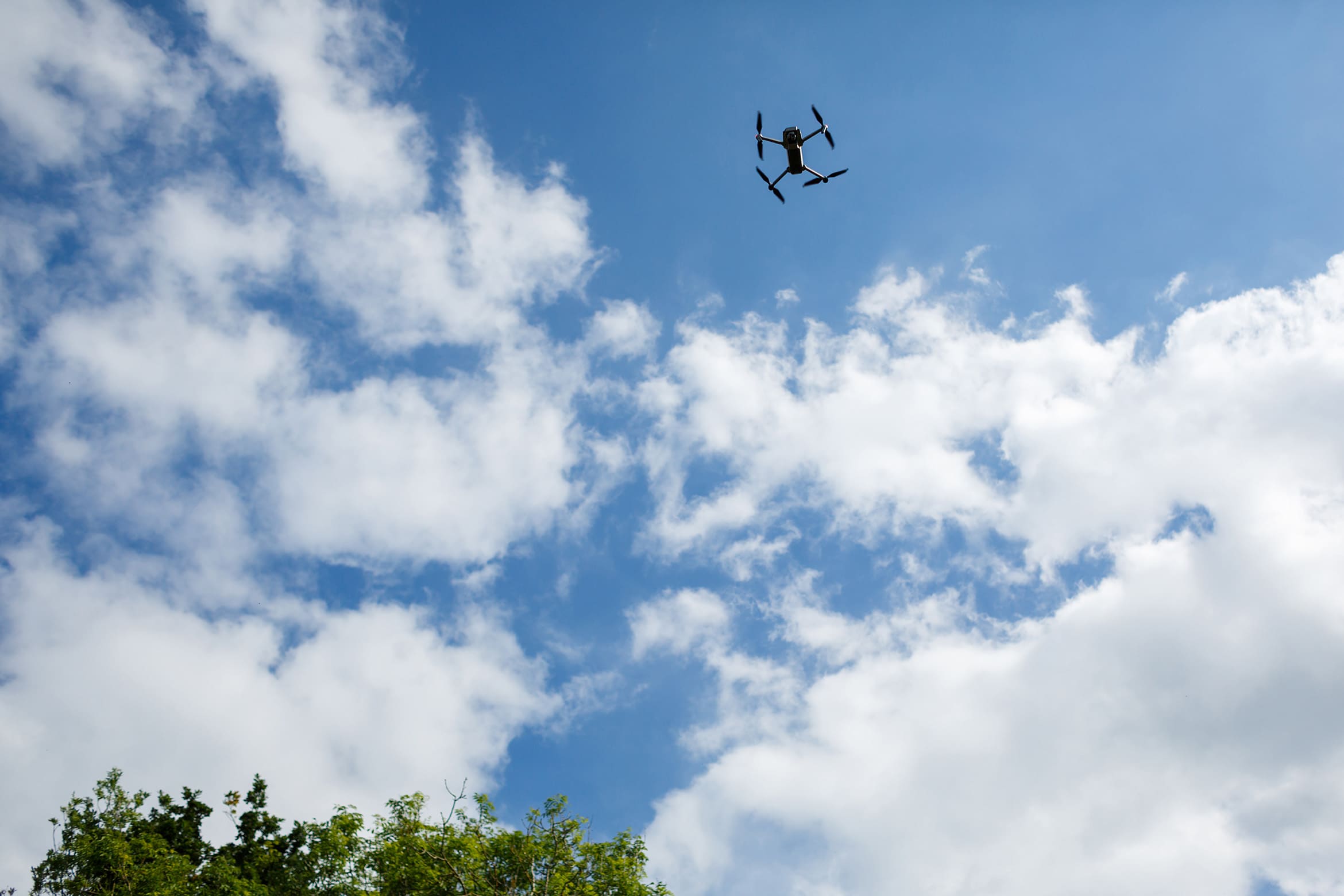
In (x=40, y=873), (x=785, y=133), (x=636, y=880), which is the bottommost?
(x=636, y=880)

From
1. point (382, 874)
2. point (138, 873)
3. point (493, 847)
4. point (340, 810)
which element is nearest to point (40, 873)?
point (138, 873)

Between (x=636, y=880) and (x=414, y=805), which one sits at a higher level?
(x=414, y=805)

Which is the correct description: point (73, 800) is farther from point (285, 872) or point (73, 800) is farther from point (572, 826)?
point (572, 826)

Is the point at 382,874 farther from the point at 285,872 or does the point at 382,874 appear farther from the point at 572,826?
the point at 572,826

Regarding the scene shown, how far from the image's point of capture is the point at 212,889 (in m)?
29.0

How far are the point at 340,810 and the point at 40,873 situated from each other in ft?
39.2

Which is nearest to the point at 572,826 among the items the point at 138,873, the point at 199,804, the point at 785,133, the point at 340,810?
the point at 340,810

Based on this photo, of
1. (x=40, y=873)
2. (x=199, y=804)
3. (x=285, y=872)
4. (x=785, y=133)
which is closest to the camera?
(x=785, y=133)

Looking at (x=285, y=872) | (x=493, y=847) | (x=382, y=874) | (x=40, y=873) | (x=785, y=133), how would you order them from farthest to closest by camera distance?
(x=285, y=872) < (x=40, y=873) < (x=382, y=874) < (x=493, y=847) < (x=785, y=133)

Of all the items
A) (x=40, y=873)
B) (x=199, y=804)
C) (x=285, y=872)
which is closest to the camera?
(x=40, y=873)

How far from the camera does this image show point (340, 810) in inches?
1161

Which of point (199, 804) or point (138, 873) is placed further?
point (199, 804)

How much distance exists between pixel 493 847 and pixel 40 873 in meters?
19.2

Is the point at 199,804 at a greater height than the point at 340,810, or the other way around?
the point at 199,804
